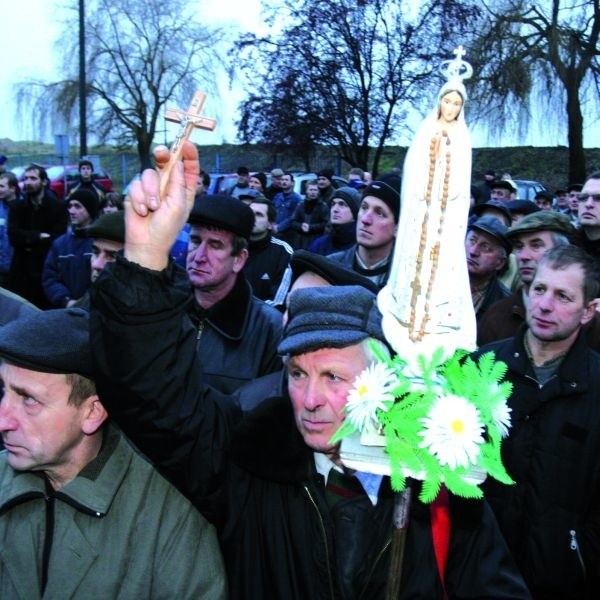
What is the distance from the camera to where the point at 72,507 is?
2.04 meters

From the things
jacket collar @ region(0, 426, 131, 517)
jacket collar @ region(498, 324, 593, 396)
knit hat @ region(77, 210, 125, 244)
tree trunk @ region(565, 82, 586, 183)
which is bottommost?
jacket collar @ region(0, 426, 131, 517)

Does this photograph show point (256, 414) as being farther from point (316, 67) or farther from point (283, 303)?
point (316, 67)

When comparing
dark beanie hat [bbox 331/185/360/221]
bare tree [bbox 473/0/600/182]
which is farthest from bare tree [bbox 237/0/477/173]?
dark beanie hat [bbox 331/185/360/221]

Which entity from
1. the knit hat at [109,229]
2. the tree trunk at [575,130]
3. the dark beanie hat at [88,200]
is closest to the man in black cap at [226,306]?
the knit hat at [109,229]

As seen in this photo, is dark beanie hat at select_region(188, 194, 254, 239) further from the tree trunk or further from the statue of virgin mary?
the tree trunk

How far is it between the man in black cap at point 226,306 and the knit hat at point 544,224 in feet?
5.65

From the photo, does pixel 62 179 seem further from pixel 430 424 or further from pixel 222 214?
pixel 430 424

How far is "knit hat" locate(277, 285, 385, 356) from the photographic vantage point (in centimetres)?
202

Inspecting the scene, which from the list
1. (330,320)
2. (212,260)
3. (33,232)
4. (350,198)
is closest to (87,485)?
(330,320)

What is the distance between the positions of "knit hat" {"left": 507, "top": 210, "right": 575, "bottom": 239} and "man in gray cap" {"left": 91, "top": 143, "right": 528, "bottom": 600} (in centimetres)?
276

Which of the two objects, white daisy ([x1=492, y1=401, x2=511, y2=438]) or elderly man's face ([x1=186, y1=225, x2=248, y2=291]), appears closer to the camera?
white daisy ([x1=492, y1=401, x2=511, y2=438])

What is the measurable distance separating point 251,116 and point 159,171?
20.4m

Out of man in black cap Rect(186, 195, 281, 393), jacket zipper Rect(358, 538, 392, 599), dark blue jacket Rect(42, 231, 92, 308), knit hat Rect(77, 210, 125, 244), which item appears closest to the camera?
jacket zipper Rect(358, 538, 392, 599)

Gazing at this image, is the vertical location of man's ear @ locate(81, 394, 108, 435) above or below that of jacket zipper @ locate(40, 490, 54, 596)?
above
